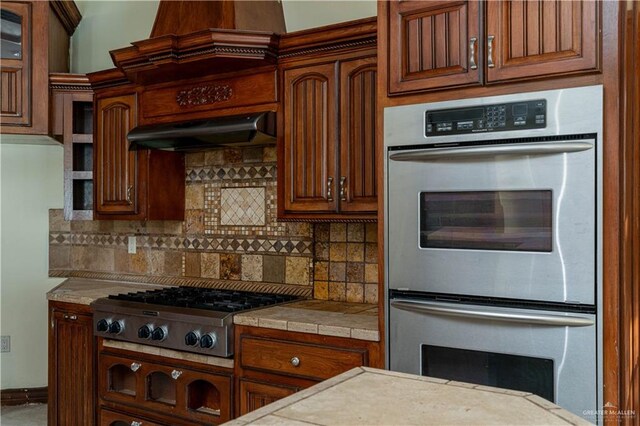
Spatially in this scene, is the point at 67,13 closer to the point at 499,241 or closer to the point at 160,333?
the point at 160,333

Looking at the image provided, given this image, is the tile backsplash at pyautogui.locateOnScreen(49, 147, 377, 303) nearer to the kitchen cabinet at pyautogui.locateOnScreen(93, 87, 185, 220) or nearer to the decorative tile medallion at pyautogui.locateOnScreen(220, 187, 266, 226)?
the decorative tile medallion at pyautogui.locateOnScreen(220, 187, 266, 226)

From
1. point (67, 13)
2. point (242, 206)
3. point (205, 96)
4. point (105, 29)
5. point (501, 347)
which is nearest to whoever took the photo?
point (501, 347)

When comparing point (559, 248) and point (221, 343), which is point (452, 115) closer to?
point (559, 248)

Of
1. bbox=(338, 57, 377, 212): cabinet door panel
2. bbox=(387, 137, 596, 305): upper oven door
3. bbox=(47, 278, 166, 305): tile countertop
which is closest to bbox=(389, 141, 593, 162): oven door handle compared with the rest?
bbox=(387, 137, 596, 305): upper oven door

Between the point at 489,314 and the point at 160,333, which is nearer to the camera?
the point at 489,314

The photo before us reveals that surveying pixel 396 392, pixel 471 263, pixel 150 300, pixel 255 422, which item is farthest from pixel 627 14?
pixel 150 300

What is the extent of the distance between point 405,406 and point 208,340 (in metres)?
1.75

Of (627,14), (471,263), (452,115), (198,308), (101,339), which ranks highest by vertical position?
(627,14)

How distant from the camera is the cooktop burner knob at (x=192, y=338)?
2.80 metres

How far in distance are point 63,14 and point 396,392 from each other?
3.82 m

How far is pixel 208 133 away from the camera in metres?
3.06

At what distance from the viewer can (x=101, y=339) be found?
326 cm

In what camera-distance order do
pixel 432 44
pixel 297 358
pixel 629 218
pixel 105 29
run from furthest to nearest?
pixel 105 29, pixel 297 358, pixel 432 44, pixel 629 218

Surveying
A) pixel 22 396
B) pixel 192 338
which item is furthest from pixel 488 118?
pixel 22 396
